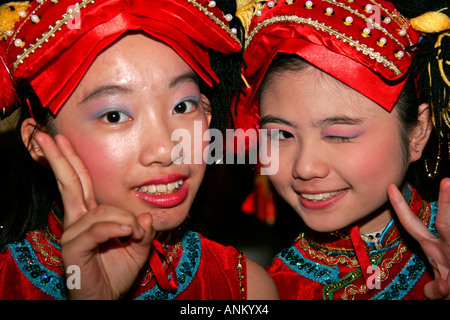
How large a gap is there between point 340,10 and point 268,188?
1.87m

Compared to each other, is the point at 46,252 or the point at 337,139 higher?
the point at 337,139

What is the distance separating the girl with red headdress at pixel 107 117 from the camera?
1.53 meters

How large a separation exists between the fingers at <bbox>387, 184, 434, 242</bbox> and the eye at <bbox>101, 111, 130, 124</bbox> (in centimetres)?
103

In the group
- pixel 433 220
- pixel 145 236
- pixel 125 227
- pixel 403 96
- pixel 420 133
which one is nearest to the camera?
pixel 125 227

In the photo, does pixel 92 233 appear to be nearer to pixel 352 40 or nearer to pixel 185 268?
pixel 185 268

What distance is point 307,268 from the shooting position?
6.93 ft

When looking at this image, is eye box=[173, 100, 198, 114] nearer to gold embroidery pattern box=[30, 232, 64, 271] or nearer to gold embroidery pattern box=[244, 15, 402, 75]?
gold embroidery pattern box=[244, 15, 402, 75]

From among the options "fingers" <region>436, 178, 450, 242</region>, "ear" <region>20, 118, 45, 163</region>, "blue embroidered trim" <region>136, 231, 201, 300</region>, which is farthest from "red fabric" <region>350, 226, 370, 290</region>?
"ear" <region>20, 118, 45, 163</region>

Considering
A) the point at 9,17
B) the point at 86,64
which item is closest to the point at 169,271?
the point at 86,64

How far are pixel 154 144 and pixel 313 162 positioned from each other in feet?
2.01

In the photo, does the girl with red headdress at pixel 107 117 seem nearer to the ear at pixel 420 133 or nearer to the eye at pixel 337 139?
the eye at pixel 337 139

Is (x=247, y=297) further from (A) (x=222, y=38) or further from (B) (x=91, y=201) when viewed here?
(A) (x=222, y=38)

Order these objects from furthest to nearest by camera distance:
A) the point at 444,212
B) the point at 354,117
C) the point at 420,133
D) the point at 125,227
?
the point at 420,133 → the point at 354,117 → the point at 444,212 → the point at 125,227

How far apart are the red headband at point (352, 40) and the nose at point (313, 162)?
0.89 feet
